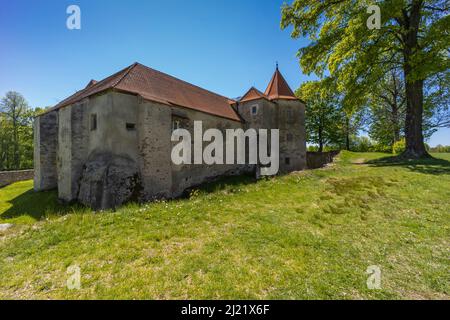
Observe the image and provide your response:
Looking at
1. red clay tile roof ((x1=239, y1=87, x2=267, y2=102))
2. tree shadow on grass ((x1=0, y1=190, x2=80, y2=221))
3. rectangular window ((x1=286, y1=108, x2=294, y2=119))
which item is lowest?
tree shadow on grass ((x1=0, y1=190, x2=80, y2=221))

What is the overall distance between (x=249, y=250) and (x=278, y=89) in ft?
62.2

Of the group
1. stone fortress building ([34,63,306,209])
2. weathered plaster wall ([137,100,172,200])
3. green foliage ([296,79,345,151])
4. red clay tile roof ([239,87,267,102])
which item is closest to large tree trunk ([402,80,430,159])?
stone fortress building ([34,63,306,209])

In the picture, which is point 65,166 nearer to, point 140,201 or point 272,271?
point 140,201

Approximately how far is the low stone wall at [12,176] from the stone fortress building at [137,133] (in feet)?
27.8

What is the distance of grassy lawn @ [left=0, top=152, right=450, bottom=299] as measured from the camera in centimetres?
295

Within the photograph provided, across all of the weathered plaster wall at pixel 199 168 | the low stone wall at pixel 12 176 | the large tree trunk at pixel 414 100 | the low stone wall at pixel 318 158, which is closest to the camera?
the large tree trunk at pixel 414 100

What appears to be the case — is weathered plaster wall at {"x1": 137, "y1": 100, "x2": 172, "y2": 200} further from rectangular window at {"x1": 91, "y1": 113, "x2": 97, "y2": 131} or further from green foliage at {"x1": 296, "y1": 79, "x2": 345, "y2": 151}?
green foliage at {"x1": 296, "y1": 79, "x2": 345, "y2": 151}

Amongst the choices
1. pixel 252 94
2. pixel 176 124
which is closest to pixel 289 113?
pixel 252 94

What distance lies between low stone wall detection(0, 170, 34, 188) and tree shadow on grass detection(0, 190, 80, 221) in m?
7.94

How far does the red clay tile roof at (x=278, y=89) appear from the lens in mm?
19453

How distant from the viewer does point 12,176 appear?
2217cm

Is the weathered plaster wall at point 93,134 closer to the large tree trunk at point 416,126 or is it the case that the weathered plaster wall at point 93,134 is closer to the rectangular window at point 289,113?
the rectangular window at point 289,113

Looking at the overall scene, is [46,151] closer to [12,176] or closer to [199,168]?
[12,176]

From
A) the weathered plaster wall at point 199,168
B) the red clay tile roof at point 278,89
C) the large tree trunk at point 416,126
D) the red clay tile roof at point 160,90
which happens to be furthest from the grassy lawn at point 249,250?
the red clay tile roof at point 278,89
